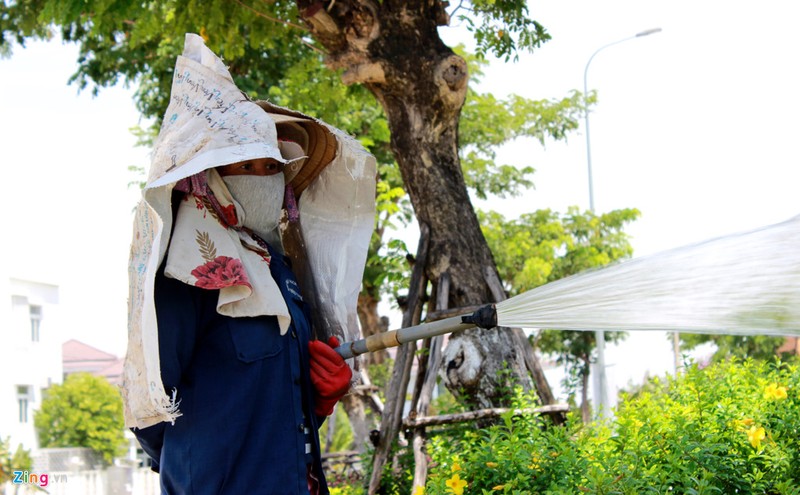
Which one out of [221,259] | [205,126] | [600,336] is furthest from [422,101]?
[600,336]

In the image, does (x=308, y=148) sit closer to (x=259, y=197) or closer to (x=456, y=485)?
(x=259, y=197)

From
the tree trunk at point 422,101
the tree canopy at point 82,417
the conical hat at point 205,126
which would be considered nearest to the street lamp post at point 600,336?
the tree trunk at point 422,101

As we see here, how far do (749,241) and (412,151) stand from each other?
426cm

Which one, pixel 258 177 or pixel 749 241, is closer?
pixel 749 241

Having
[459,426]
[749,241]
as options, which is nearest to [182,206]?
[749,241]

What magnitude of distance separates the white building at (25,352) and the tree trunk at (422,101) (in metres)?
31.9

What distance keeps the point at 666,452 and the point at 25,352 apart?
37.3m

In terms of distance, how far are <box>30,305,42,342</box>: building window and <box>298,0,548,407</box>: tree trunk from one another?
114ft

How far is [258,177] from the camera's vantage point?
323cm

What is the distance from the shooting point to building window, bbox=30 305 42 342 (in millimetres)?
38062

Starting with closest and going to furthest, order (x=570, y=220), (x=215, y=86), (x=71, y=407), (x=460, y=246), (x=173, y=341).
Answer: (x=173, y=341) → (x=215, y=86) → (x=460, y=246) → (x=570, y=220) → (x=71, y=407)

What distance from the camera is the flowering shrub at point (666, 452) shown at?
3.66 metres

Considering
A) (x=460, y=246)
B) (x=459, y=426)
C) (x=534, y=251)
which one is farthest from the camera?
(x=534, y=251)

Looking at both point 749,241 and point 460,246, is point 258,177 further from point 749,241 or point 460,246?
point 460,246
